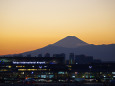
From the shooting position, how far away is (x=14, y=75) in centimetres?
10269

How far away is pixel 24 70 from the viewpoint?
348 feet

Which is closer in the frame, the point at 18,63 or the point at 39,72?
the point at 39,72

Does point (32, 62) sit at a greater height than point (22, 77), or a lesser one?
greater

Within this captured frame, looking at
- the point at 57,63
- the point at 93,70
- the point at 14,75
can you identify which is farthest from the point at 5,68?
the point at 93,70

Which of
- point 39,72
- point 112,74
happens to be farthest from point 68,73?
point 112,74

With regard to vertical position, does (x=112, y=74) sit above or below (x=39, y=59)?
below

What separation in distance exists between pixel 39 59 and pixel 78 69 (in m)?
20.5

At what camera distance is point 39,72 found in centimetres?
10450

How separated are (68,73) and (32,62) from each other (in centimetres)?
1983

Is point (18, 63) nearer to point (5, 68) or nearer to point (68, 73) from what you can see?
point (5, 68)

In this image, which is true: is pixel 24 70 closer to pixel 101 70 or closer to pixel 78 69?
pixel 78 69

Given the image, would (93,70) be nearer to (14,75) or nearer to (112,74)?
(112,74)

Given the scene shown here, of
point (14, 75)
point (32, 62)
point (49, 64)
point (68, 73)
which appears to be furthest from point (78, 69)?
point (14, 75)

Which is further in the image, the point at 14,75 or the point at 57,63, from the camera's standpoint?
the point at 57,63
